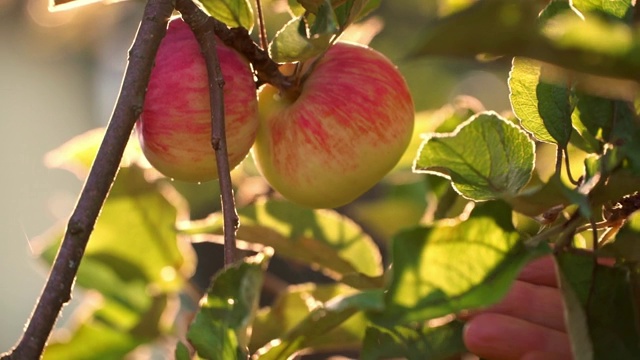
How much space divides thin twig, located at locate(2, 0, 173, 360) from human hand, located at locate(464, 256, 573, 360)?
210 millimetres

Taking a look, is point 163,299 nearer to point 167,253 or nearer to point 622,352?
point 167,253

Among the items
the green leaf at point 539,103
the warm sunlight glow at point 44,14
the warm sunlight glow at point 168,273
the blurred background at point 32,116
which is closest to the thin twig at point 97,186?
the green leaf at point 539,103

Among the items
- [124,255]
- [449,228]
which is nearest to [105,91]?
[124,255]

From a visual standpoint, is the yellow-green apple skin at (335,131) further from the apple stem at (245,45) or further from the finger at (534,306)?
the finger at (534,306)

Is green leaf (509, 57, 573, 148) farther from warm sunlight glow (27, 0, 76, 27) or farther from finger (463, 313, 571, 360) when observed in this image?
warm sunlight glow (27, 0, 76, 27)

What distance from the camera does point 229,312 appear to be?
445 millimetres

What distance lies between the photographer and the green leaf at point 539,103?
1.65ft

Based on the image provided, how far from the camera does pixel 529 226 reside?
1.91ft

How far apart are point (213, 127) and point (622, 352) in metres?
0.26

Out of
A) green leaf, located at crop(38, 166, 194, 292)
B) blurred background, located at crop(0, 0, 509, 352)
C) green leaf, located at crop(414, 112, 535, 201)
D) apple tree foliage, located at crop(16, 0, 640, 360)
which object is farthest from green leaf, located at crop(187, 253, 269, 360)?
blurred background, located at crop(0, 0, 509, 352)

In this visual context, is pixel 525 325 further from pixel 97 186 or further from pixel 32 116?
pixel 32 116

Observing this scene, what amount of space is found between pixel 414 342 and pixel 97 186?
0.19 meters

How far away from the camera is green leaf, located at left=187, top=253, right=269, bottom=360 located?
0.44m

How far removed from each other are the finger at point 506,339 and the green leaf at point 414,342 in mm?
15
